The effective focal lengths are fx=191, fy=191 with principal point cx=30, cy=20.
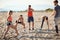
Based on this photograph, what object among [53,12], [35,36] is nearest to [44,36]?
[35,36]

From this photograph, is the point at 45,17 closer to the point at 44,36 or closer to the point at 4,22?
the point at 44,36

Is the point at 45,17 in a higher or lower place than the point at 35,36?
higher

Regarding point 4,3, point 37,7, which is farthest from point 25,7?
point 4,3

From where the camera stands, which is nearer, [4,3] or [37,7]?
[37,7]

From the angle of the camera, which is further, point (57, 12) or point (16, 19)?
point (16, 19)

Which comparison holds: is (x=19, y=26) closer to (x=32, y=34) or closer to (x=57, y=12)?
(x=32, y=34)

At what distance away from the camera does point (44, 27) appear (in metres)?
2.78

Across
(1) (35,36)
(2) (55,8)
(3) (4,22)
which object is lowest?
(1) (35,36)

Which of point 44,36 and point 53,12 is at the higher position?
point 53,12

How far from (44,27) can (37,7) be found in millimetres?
313

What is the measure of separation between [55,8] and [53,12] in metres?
0.06

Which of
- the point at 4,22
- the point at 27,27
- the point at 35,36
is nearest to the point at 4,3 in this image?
the point at 4,22

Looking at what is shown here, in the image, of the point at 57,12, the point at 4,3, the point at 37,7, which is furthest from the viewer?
the point at 4,3

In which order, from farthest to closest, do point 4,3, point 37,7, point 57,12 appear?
point 4,3 → point 37,7 → point 57,12
